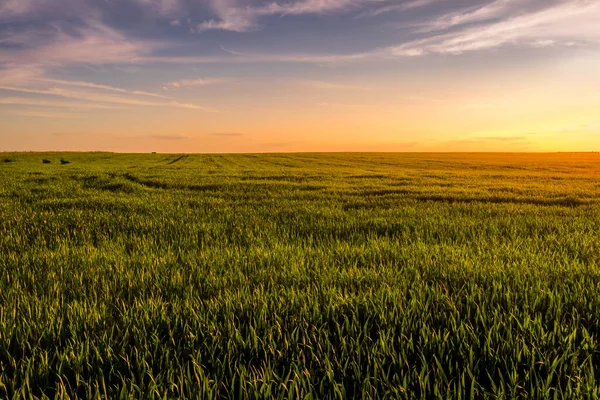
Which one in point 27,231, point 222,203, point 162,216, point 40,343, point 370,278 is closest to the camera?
point 40,343

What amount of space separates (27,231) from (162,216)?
7.91 ft

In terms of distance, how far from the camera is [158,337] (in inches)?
90.4

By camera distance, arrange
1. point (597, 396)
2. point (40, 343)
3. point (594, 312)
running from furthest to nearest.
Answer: point (594, 312) → point (40, 343) → point (597, 396)

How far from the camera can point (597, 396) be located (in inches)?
65.7

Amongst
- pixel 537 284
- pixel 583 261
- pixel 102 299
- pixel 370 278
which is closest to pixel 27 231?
pixel 102 299

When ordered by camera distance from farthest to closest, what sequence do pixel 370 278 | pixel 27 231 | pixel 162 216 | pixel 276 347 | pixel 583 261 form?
1. pixel 162 216
2. pixel 27 231
3. pixel 583 261
4. pixel 370 278
5. pixel 276 347

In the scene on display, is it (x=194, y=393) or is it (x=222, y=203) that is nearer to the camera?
(x=194, y=393)

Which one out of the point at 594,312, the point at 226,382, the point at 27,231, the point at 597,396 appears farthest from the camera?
the point at 27,231

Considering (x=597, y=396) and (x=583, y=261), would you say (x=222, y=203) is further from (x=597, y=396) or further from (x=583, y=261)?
(x=597, y=396)

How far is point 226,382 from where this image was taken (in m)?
1.85

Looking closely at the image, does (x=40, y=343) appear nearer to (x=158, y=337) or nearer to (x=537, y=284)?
(x=158, y=337)

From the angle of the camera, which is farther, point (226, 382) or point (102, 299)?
point (102, 299)

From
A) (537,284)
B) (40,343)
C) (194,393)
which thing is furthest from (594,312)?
(40,343)

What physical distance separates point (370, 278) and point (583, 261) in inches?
112
